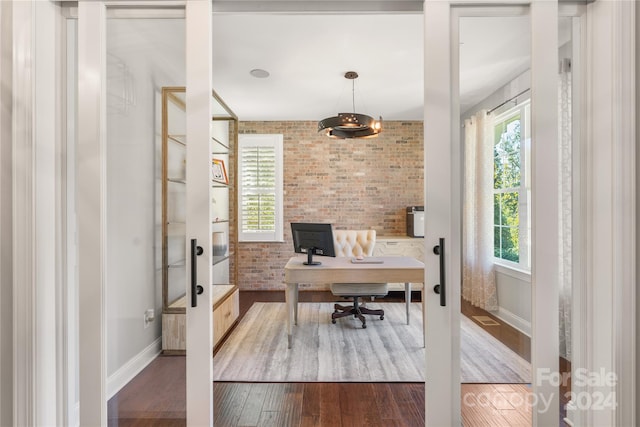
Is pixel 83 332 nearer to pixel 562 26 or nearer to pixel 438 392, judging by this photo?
pixel 438 392

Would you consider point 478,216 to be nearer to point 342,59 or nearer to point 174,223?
point 174,223

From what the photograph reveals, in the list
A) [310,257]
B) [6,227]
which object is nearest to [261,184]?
[310,257]

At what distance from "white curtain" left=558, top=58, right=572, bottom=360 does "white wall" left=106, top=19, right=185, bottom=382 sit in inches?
69.3

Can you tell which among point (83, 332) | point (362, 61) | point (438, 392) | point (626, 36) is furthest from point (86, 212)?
point (362, 61)

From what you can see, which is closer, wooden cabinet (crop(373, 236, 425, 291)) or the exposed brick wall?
wooden cabinet (crop(373, 236, 425, 291))

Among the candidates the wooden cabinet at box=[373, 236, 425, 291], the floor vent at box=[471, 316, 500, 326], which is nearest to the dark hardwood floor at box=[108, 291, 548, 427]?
the floor vent at box=[471, 316, 500, 326]

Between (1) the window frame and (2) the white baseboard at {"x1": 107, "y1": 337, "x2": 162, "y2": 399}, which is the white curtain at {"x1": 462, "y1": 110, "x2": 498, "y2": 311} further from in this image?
→ (2) the white baseboard at {"x1": 107, "y1": 337, "x2": 162, "y2": 399}

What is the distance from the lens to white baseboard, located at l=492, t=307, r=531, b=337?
56.5 inches

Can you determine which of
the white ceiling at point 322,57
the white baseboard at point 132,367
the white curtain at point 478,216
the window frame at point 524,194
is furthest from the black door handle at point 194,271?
the window frame at point 524,194

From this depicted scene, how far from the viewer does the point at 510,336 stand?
1597 mm

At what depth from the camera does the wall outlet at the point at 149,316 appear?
184cm

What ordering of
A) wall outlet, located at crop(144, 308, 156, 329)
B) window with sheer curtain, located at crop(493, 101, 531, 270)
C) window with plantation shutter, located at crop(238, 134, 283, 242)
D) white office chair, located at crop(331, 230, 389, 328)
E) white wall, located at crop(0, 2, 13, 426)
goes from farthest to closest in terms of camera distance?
window with plantation shutter, located at crop(238, 134, 283, 242) < white office chair, located at crop(331, 230, 389, 328) < wall outlet, located at crop(144, 308, 156, 329) < window with sheer curtain, located at crop(493, 101, 531, 270) < white wall, located at crop(0, 2, 13, 426)

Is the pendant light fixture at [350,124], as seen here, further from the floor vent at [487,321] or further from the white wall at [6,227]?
the white wall at [6,227]

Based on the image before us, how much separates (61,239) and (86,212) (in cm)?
21
